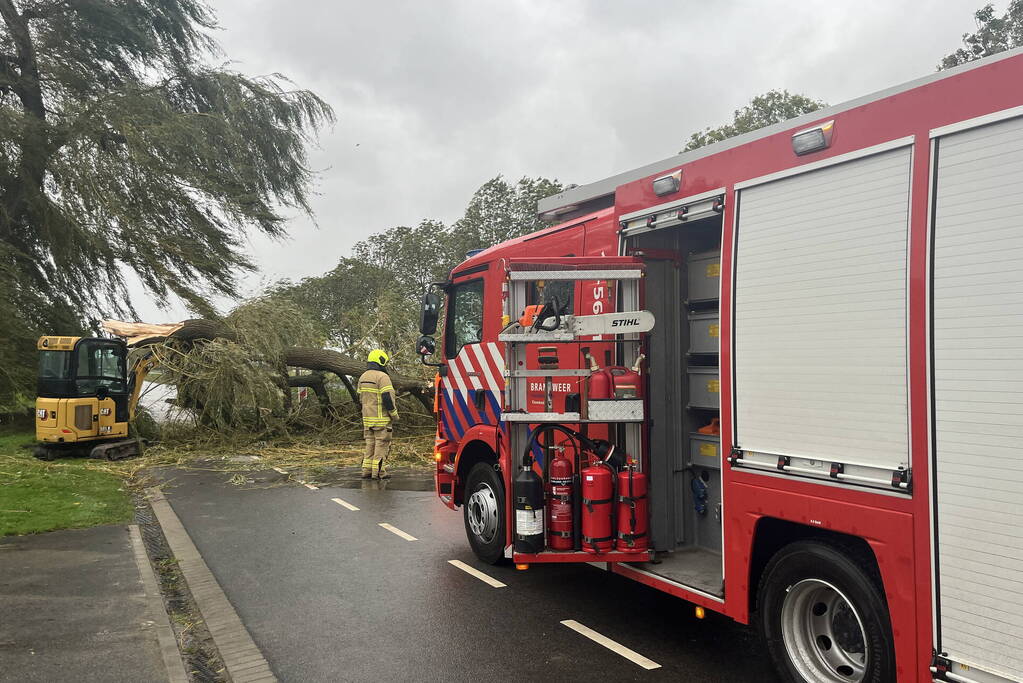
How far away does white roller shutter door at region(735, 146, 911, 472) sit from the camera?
11.2 feet

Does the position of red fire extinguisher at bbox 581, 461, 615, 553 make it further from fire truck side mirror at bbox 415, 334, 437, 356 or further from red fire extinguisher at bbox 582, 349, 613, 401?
fire truck side mirror at bbox 415, 334, 437, 356

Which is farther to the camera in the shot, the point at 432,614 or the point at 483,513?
the point at 483,513

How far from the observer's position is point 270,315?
52.5ft

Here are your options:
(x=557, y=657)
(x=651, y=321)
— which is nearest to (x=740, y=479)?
(x=651, y=321)

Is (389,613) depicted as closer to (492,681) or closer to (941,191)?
(492,681)

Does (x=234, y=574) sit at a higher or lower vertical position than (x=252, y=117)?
lower

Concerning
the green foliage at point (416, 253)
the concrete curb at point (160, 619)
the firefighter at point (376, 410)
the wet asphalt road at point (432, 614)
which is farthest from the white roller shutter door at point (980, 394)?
the green foliage at point (416, 253)

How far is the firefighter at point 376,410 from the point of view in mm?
11422

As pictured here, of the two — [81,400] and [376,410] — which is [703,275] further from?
[81,400]

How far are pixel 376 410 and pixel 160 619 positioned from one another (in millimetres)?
6348

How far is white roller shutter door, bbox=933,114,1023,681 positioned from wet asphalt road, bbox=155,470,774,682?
1614mm

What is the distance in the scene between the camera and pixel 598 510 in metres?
4.99

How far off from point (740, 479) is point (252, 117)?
17.4 meters

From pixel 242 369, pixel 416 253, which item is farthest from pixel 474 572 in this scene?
pixel 416 253
